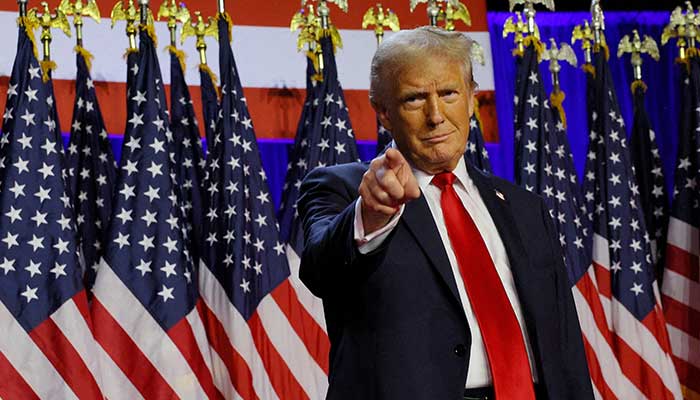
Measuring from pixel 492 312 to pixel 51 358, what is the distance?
94.5 inches

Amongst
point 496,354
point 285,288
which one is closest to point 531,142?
point 285,288

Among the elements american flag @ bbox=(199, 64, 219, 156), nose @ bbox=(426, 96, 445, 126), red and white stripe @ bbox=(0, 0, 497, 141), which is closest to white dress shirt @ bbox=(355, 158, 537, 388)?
nose @ bbox=(426, 96, 445, 126)

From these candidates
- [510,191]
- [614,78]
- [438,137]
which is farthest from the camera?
[614,78]

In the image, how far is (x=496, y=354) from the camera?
1722 mm

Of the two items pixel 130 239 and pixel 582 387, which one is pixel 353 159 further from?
pixel 582 387

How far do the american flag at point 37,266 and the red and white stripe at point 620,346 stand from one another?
2.06m

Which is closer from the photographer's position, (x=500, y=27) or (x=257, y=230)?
(x=257, y=230)

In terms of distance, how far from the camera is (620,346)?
4566 mm

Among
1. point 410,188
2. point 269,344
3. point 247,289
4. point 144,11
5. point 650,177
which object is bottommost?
point 269,344

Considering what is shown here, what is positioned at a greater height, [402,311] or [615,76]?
[615,76]

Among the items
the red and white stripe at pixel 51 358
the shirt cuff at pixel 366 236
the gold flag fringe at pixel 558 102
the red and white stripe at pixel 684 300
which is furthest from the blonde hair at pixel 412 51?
the red and white stripe at pixel 684 300

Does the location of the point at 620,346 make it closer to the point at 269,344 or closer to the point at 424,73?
the point at 269,344

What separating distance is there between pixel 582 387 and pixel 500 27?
3526 mm

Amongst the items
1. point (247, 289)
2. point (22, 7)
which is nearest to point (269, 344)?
point (247, 289)
